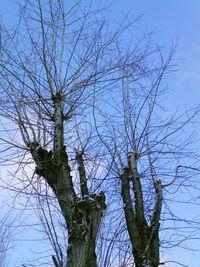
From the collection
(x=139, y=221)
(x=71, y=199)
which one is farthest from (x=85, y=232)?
(x=139, y=221)

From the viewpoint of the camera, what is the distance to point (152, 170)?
340 inches

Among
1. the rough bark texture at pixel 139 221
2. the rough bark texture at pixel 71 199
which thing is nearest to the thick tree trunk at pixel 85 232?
the rough bark texture at pixel 71 199

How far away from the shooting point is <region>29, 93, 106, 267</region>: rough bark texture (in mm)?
6957

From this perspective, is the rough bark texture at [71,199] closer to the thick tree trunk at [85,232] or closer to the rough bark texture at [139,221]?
the thick tree trunk at [85,232]

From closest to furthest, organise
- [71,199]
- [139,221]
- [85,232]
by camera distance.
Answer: [85,232] → [71,199] → [139,221]

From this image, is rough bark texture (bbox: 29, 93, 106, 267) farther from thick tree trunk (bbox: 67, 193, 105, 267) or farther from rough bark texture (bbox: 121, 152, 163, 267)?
rough bark texture (bbox: 121, 152, 163, 267)

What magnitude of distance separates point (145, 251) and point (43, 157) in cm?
194

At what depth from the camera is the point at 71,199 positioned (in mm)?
7324

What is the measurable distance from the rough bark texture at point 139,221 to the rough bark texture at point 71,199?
0.69 meters

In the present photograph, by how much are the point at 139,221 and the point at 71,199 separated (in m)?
1.21

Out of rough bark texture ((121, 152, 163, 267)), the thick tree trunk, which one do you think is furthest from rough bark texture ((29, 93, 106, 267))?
rough bark texture ((121, 152, 163, 267))

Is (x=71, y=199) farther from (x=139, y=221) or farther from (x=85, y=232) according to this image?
(x=139, y=221)

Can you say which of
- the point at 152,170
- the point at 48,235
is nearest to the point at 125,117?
the point at 152,170

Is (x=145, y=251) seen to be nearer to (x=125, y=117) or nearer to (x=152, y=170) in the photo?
(x=152, y=170)
